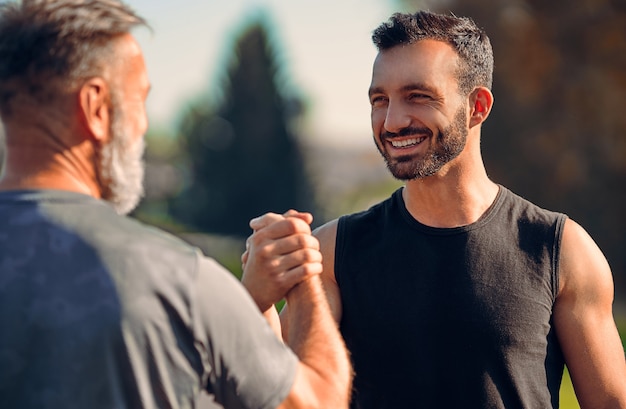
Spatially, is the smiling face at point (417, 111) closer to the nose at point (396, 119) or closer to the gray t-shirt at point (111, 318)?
the nose at point (396, 119)

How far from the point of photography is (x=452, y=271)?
10.4 ft

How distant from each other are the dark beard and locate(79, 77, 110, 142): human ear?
1.40 meters

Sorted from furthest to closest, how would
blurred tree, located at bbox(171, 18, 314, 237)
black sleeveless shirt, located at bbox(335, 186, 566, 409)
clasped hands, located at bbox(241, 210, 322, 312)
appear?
blurred tree, located at bbox(171, 18, 314, 237)
black sleeveless shirt, located at bbox(335, 186, 566, 409)
clasped hands, located at bbox(241, 210, 322, 312)

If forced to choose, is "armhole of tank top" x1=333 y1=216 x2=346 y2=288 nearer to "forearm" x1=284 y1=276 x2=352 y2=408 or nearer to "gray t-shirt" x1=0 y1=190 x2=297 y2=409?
"forearm" x1=284 y1=276 x2=352 y2=408

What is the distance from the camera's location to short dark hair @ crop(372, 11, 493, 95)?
3303 mm

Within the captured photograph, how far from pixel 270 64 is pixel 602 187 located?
953 inches

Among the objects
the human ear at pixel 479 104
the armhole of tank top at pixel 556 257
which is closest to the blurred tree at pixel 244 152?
the human ear at pixel 479 104

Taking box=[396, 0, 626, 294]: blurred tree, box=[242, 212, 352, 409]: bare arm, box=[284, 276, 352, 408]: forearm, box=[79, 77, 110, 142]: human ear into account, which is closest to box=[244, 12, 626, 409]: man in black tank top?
box=[242, 212, 352, 409]: bare arm

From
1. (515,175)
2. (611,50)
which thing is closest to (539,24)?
(611,50)

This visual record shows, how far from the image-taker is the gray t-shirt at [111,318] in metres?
1.87

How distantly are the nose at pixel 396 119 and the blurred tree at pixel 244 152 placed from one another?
37829 mm

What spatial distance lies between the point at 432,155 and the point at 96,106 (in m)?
1.51

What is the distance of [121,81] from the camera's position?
2.10m

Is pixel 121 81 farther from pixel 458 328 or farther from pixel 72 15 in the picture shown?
pixel 458 328
